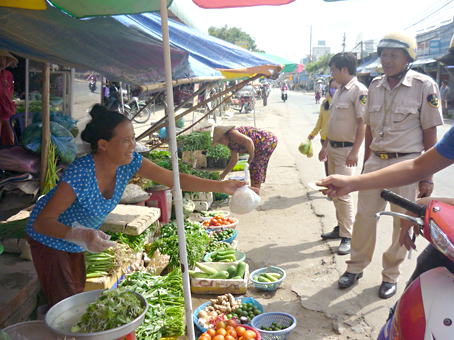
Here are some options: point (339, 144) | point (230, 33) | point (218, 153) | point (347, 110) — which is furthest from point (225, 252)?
point (230, 33)

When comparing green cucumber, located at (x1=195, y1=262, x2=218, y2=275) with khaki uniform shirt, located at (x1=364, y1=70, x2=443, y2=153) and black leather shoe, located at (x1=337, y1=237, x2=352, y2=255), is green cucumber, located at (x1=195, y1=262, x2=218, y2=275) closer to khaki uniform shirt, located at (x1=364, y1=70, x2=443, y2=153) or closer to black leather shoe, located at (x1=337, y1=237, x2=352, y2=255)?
black leather shoe, located at (x1=337, y1=237, x2=352, y2=255)

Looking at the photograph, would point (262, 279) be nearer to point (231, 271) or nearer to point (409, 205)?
point (231, 271)

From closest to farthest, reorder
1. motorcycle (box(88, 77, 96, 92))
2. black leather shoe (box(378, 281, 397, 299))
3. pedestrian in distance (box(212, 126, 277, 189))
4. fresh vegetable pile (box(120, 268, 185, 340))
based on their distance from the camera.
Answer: fresh vegetable pile (box(120, 268, 185, 340)) < black leather shoe (box(378, 281, 397, 299)) < pedestrian in distance (box(212, 126, 277, 189)) < motorcycle (box(88, 77, 96, 92))

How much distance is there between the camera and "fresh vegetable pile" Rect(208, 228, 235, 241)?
15.5 feet

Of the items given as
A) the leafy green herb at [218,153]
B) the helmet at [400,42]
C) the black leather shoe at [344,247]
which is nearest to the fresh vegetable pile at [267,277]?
the black leather shoe at [344,247]

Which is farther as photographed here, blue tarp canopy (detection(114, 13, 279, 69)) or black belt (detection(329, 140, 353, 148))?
black belt (detection(329, 140, 353, 148))

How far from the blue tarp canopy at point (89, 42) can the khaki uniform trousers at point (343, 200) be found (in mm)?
2401

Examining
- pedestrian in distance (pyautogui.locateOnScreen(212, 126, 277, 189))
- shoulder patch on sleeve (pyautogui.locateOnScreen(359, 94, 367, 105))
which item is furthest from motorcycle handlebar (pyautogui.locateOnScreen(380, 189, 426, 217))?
pedestrian in distance (pyautogui.locateOnScreen(212, 126, 277, 189))

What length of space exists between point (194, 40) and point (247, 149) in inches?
89.6

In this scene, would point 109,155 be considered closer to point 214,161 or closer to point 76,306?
point 76,306

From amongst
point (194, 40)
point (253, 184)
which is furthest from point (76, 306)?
point (253, 184)

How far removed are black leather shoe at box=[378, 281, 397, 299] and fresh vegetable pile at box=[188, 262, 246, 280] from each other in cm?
135

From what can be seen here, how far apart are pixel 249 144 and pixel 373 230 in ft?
8.65

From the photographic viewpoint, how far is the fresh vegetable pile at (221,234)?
4739 mm
